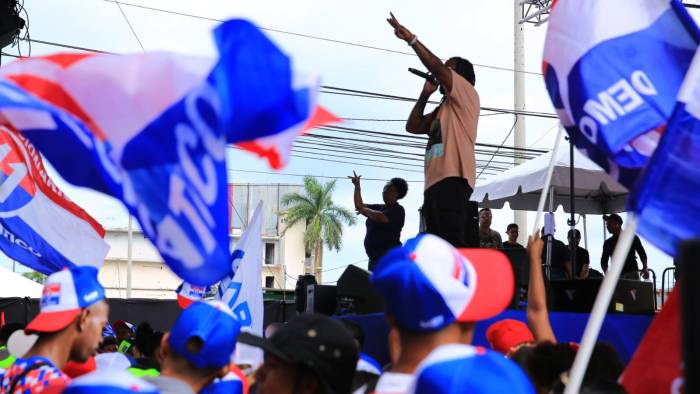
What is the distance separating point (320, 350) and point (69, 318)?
4.93 ft

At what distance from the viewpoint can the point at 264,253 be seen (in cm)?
7188

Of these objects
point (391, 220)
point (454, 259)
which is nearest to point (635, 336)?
point (391, 220)

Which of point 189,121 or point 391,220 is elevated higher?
point 189,121

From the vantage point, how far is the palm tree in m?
70.2

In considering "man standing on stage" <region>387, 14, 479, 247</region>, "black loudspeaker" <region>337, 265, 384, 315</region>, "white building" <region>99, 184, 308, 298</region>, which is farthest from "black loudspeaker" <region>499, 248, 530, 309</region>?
"white building" <region>99, 184, 308, 298</region>

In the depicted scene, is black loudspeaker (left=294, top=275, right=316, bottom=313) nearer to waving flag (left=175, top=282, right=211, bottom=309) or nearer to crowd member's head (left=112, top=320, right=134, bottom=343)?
waving flag (left=175, top=282, right=211, bottom=309)

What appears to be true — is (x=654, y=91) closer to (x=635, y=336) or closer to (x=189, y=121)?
(x=189, y=121)

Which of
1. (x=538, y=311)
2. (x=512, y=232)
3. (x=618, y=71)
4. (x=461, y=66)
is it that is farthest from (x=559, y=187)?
(x=618, y=71)

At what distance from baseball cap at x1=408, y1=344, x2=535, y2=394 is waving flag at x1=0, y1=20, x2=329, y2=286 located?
56.8 inches

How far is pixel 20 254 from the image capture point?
743 cm

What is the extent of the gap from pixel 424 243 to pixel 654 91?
5.11 feet

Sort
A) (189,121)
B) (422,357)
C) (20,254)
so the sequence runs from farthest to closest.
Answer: (20,254), (189,121), (422,357)

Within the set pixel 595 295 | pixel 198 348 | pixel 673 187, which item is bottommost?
pixel 595 295

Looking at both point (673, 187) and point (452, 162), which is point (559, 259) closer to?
point (452, 162)
